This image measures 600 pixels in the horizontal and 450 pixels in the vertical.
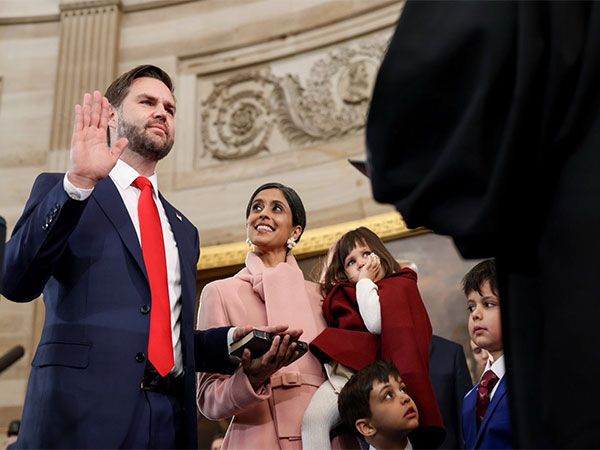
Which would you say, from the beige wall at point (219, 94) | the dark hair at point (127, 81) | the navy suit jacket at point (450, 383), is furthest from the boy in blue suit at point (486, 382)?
the beige wall at point (219, 94)

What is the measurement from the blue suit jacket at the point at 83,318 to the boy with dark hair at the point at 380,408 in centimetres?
70

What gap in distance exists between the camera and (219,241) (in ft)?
21.9

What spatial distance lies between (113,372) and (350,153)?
4413 millimetres

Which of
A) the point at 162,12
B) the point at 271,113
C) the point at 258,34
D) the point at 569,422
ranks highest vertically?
the point at 162,12

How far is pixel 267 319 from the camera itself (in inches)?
126

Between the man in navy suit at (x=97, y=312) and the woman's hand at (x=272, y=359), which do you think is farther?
the woman's hand at (x=272, y=359)

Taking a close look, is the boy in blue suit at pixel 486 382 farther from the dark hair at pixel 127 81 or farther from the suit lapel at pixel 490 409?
the dark hair at pixel 127 81

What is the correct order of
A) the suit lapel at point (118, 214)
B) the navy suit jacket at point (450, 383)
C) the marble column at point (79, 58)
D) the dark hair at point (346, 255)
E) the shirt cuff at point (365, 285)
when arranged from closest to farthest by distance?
the suit lapel at point (118, 214) < the shirt cuff at point (365, 285) < the dark hair at point (346, 255) < the navy suit jacket at point (450, 383) < the marble column at point (79, 58)

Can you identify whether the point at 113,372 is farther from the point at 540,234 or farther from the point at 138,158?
the point at 540,234

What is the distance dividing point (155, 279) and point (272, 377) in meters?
0.72

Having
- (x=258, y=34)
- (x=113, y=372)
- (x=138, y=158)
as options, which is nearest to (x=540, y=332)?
(x=113, y=372)

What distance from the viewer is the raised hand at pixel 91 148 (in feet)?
7.71

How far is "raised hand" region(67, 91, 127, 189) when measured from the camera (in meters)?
2.35

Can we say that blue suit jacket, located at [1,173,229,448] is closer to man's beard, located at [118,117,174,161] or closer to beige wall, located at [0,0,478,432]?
man's beard, located at [118,117,174,161]
